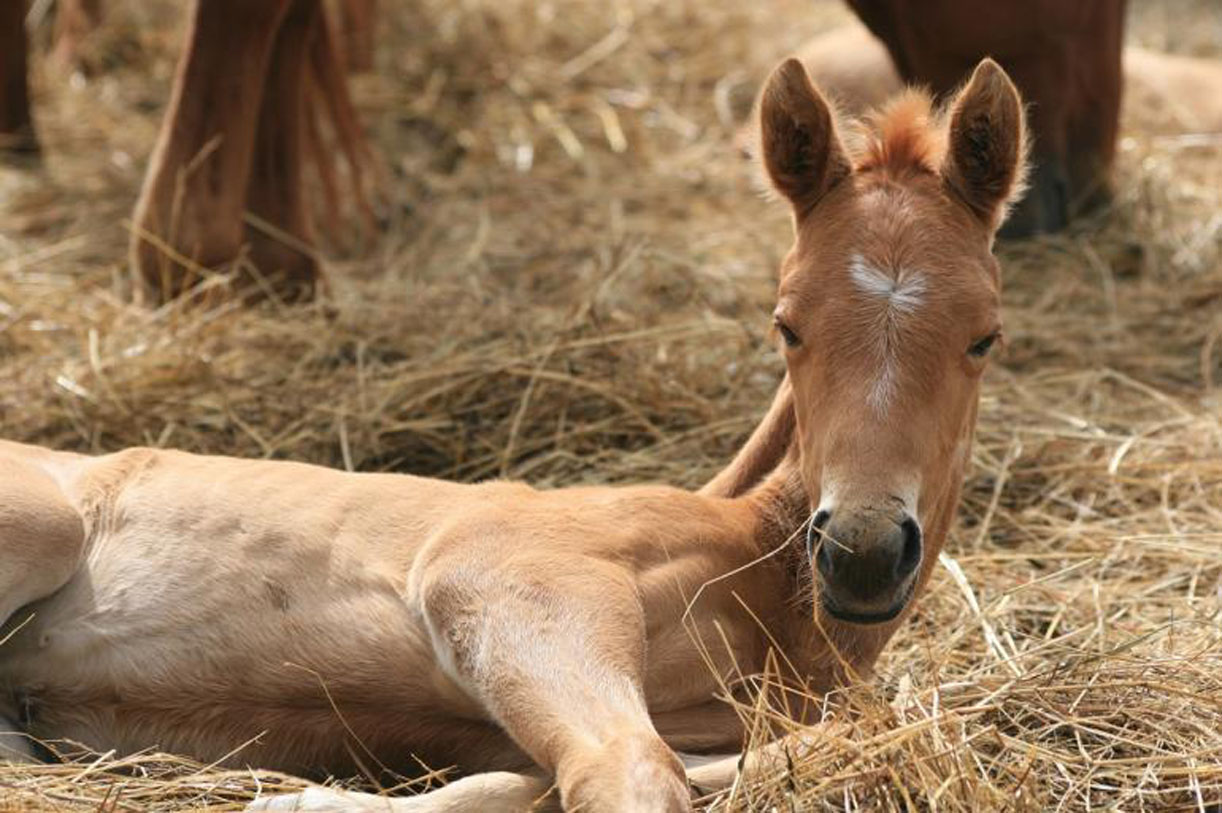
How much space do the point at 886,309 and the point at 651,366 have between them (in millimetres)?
2119

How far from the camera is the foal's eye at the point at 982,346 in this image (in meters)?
3.46

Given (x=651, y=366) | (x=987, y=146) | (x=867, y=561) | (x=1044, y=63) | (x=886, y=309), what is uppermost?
(x=987, y=146)

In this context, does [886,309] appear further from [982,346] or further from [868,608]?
[868,608]

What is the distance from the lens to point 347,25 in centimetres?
850

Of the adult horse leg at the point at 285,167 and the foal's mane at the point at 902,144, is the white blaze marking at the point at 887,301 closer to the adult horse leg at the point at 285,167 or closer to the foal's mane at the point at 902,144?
the foal's mane at the point at 902,144

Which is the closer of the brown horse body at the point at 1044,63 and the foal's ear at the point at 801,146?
the foal's ear at the point at 801,146

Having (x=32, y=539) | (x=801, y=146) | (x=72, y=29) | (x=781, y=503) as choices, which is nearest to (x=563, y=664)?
(x=781, y=503)

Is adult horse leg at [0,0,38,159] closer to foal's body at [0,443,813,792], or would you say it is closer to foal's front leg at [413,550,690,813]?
foal's body at [0,443,813,792]

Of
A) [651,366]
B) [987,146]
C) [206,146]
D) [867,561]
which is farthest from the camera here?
[206,146]

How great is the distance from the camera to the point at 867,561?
3.07 m

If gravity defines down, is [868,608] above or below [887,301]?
below

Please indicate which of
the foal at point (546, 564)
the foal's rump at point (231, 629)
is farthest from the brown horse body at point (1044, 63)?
the foal's rump at point (231, 629)

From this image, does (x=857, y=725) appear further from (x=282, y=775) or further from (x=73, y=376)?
(x=73, y=376)

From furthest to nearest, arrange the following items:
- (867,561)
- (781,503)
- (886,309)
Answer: (781,503) → (886,309) → (867,561)
